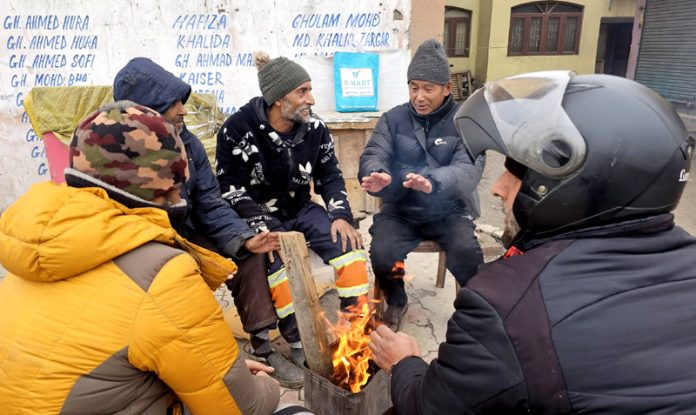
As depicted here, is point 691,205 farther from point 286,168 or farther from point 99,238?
point 99,238

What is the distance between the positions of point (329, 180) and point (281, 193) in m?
0.42

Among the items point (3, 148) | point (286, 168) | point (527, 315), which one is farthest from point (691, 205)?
point (3, 148)

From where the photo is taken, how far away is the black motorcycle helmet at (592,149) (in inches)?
49.4

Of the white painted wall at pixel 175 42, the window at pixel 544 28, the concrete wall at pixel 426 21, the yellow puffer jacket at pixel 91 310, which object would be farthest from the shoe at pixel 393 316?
the window at pixel 544 28

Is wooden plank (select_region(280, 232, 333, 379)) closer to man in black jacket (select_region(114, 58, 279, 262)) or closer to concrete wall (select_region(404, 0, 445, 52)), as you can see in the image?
man in black jacket (select_region(114, 58, 279, 262))

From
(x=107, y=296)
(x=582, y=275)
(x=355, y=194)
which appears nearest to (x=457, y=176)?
(x=582, y=275)

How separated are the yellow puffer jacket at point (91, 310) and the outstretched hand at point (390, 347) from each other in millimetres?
732

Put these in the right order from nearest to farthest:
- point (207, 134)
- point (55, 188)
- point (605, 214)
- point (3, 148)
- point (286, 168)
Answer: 1. point (605, 214)
2. point (55, 188)
3. point (286, 168)
4. point (207, 134)
5. point (3, 148)

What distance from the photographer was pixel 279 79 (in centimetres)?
332

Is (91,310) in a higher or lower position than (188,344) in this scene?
higher

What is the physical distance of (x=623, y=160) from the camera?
4.09 ft

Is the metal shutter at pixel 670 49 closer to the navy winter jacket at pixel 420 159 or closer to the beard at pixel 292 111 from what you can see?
the navy winter jacket at pixel 420 159

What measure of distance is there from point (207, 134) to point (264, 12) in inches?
72.8

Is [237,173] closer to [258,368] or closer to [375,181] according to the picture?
[375,181]
